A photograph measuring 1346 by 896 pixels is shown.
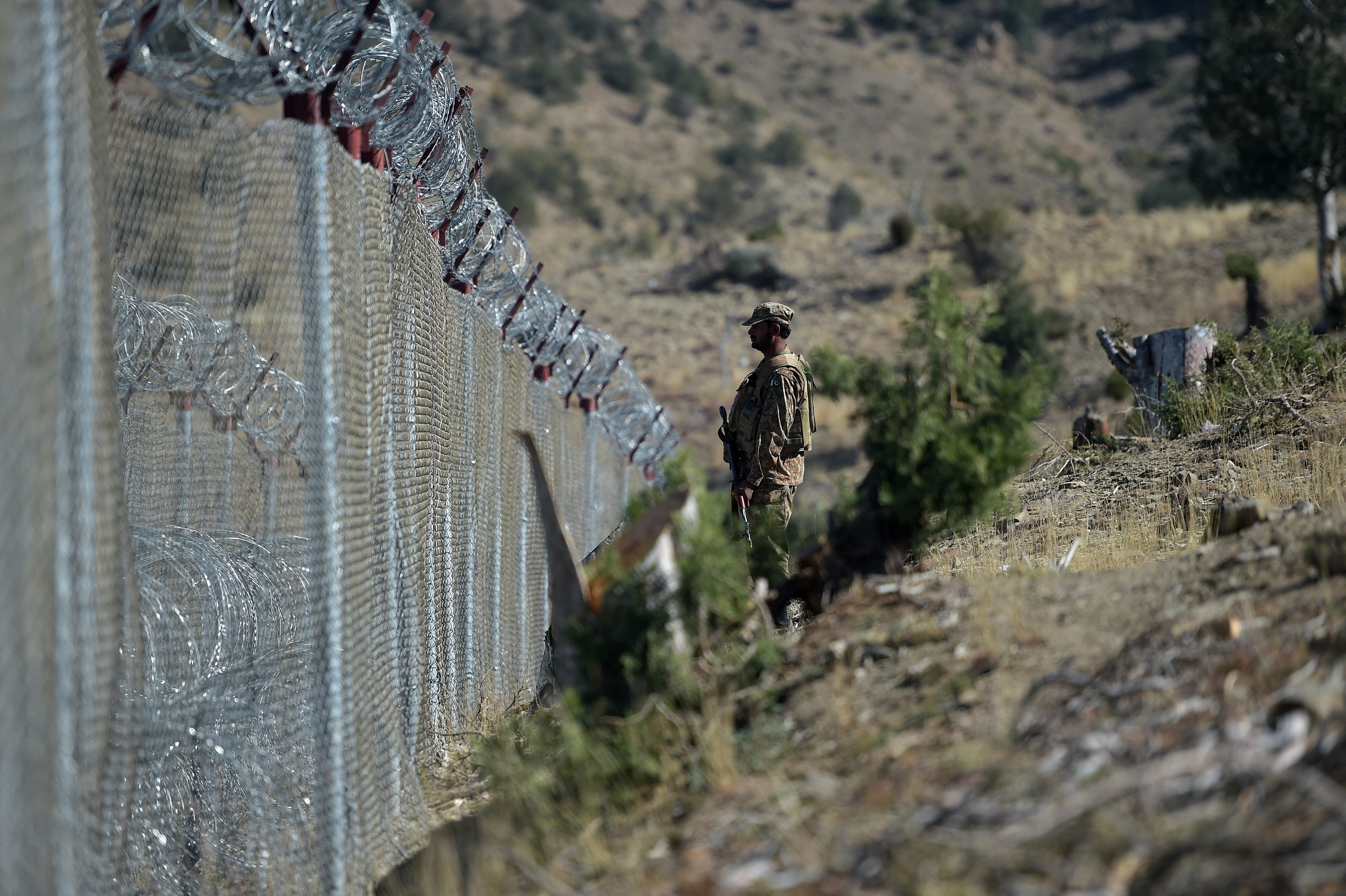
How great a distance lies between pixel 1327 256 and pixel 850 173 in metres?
36.1

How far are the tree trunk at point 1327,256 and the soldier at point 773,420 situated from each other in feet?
52.4

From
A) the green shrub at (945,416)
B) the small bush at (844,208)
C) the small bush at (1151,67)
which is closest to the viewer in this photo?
the green shrub at (945,416)

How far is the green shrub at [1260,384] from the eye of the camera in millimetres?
7602

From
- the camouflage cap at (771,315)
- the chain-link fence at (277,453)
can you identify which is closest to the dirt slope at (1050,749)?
the chain-link fence at (277,453)

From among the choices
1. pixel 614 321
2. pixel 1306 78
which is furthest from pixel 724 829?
pixel 614 321

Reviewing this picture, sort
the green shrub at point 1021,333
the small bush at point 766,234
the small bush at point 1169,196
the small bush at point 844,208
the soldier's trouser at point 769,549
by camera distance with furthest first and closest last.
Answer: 1. the small bush at point 1169,196
2. the small bush at point 844,208
3. the small bush at point 766,234
4. the green shrub at point 1021,333
5. the soldier's trouser at point 769,549

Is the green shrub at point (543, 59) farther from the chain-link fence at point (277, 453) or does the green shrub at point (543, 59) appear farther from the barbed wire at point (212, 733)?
the barbed wire at point (212, 733)

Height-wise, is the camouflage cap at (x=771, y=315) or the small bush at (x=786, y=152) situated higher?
the small bush at (x=786, y=152)

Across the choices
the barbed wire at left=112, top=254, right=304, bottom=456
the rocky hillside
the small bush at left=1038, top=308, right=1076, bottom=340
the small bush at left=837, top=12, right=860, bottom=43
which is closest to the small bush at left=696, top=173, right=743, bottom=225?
the rocky hillside

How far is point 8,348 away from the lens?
2.36 metres

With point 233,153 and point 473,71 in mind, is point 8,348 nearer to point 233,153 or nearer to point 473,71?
point 233,153

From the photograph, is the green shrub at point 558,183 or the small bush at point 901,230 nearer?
the small bush at point 901,230

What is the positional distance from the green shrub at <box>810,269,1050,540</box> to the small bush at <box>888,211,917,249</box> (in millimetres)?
29252

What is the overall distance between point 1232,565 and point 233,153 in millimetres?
3495
